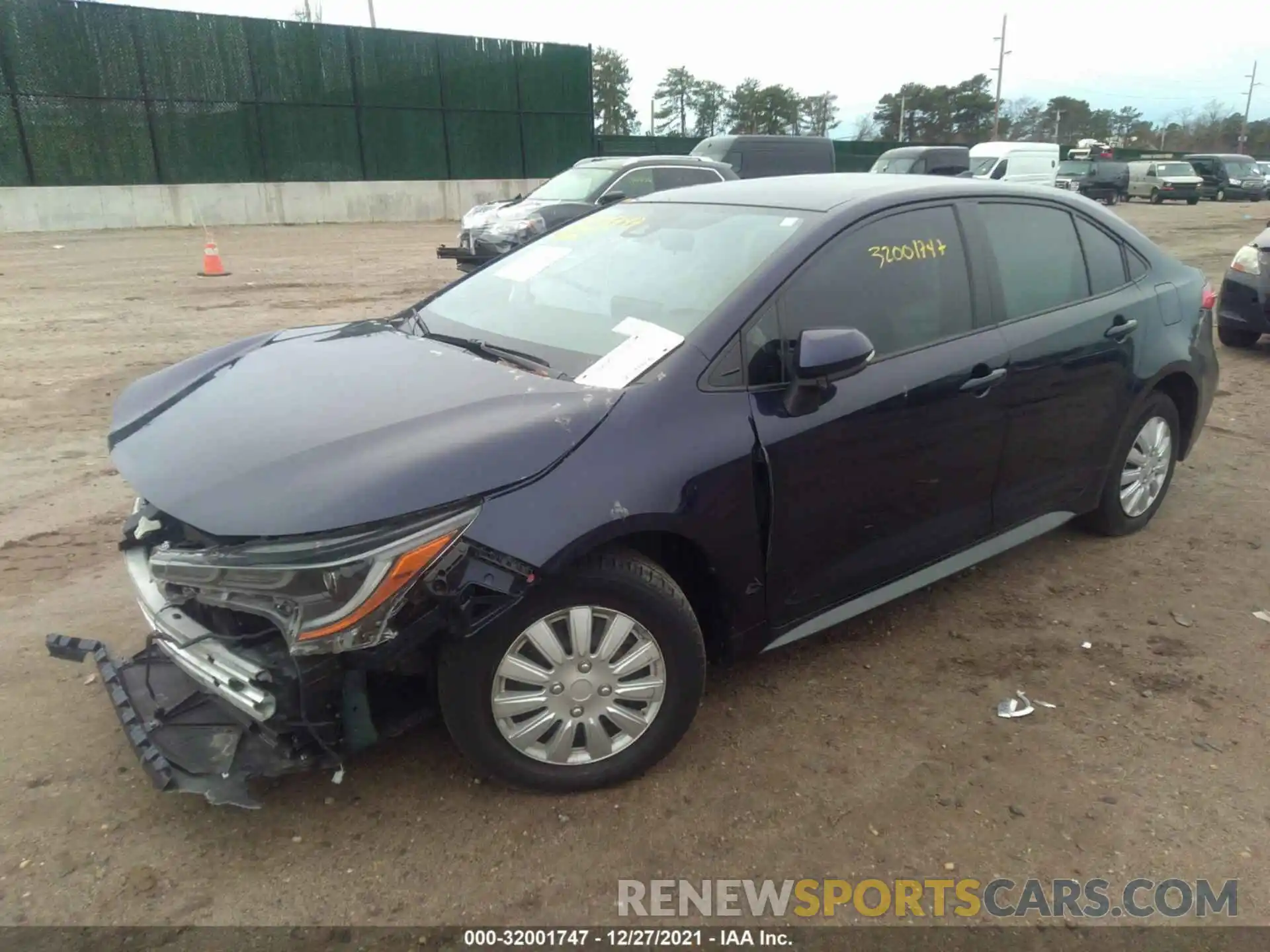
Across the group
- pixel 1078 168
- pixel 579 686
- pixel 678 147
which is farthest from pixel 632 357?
pixel 1078 168

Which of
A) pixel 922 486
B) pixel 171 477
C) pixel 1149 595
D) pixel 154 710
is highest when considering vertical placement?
pixel 171 477

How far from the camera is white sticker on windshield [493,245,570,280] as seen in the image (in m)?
3.68

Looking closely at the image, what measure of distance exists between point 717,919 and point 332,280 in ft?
40.3

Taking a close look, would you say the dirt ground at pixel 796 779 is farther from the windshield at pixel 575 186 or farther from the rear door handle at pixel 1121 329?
the windshield at pixel 575 186

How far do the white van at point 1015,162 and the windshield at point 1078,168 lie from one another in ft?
22.1

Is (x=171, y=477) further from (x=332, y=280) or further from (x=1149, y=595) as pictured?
(x=332, y=280)

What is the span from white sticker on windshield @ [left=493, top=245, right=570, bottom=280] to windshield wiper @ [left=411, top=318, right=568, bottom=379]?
0.47 meters

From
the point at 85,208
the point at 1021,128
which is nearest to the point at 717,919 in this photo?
the point at 85,208

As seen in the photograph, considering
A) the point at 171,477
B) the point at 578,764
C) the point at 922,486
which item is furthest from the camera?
the point at 922,486

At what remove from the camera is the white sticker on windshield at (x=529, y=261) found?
368 cm

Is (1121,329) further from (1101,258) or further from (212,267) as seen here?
(212,267)

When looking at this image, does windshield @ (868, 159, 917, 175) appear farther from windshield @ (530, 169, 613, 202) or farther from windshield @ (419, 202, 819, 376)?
windshield @ (419, 202, 819, 376)

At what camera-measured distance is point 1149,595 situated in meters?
3.92

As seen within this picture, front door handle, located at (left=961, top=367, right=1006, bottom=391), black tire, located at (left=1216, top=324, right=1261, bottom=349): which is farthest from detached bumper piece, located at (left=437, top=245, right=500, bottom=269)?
black tire, located at (left=1216, top=324, right=1261, bottom=349)
